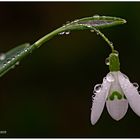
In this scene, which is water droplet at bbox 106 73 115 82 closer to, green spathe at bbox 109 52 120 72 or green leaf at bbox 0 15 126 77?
green spathe at bbox 109 52 120 72

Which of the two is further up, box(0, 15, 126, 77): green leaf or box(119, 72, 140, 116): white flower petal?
box(0, 15, 126, 77): green leaf

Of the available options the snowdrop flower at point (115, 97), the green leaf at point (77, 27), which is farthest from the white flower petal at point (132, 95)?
the green leaf at point (77, 27)

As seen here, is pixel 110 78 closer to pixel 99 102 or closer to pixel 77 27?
pixel 99 102

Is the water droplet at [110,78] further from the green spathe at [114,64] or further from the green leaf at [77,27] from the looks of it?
the green leaf at [77,27]

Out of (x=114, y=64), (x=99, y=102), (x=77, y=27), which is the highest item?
(x=77, y=27)

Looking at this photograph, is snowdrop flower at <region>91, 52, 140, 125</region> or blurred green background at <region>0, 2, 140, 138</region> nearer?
snowdrop flower at <region>91, 52, 140, 125</region>

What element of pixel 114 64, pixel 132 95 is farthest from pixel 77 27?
pixel 132 95

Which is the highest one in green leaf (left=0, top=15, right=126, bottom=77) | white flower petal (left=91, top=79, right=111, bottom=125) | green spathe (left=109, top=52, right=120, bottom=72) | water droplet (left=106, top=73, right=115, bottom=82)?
green leaf (left=0, top=15, right=126, bottom=77)

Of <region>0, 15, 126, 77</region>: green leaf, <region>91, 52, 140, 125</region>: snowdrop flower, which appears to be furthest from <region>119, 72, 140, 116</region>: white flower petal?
<region>0, 15, 126, 77</region>: green leaf
